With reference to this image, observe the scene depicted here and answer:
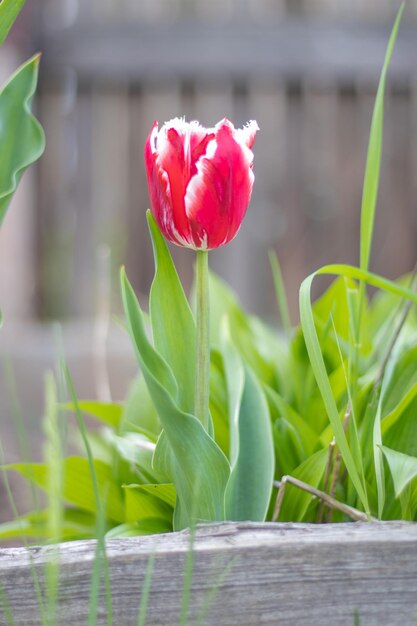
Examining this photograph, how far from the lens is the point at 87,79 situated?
3035 millimetres

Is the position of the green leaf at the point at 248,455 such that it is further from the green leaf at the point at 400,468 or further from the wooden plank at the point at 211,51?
the wooden plank at the point at 211,51

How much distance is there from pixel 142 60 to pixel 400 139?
97cm

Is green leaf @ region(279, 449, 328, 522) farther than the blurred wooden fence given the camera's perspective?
No

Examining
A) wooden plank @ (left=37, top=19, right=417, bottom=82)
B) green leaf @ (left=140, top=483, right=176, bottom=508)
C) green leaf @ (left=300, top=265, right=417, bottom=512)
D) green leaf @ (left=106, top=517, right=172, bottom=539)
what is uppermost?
wooden plank @ (left=37, top=19, right=417, bottom=82)

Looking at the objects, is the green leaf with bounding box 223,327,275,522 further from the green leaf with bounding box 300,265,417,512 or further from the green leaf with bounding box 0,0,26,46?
the green leaf with bounding box 0,0,26,46

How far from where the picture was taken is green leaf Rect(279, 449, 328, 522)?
0.77m

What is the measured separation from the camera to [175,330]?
2.36 ft

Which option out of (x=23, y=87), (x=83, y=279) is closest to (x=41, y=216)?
(x=83, y=279)

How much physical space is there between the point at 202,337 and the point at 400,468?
0.59ft

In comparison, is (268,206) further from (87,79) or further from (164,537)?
(164,537)

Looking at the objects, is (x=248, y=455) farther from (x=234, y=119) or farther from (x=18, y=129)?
(x=234, y=119)

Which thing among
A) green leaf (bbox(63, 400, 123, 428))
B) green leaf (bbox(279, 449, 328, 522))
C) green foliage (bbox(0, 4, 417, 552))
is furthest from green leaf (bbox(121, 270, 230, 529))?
green leaf (bbox(63, 400, 123, 428))

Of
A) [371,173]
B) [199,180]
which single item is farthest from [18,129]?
[371,173]

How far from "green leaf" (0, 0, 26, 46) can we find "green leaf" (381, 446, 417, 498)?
1.49ft
